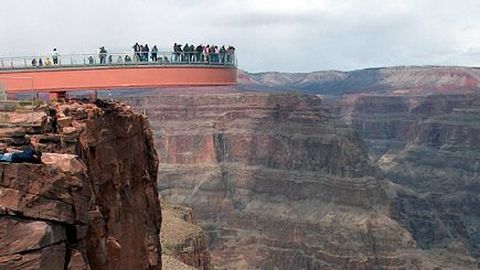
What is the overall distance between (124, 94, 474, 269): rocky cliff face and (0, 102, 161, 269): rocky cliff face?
94.5 metres

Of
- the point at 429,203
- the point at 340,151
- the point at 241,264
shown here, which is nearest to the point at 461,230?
the point at 429,203

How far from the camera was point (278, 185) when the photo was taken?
14812 centimetres

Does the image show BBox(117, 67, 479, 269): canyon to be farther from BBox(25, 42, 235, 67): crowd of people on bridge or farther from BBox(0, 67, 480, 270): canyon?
BBox(25, 42, 235, 67): crowd of people on bridge

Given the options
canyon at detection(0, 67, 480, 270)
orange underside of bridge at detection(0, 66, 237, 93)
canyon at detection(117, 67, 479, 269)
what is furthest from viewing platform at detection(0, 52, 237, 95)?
canyon at detection(117, 67, 479, 269)

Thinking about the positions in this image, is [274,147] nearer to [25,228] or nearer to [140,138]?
[140,138]

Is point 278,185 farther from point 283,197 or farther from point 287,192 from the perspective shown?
point 283,197

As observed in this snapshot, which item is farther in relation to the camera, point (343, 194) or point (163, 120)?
point (163, 120)

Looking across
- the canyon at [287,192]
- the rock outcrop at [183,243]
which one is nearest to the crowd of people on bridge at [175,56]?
the rock outcrop at [183,243]

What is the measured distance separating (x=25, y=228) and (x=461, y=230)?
156329mm

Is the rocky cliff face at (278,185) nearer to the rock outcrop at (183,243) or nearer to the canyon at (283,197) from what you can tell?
the canyon at (283,197)

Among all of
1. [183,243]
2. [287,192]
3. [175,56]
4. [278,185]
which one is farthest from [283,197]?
[175,56]

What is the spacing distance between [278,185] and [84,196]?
420 ft

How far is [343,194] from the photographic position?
142500 mm

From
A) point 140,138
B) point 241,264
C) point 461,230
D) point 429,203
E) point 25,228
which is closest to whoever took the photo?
point 25,228
